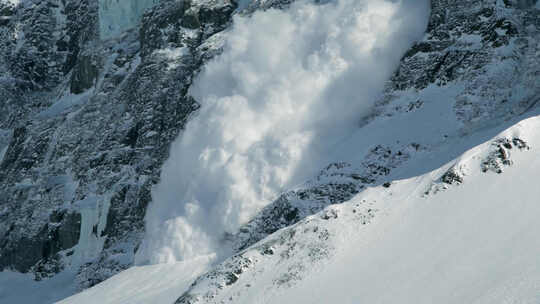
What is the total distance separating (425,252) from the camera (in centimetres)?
3183

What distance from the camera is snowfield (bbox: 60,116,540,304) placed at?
2931cm

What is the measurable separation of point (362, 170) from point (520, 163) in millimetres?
7430

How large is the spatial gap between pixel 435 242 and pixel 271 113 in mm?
15483

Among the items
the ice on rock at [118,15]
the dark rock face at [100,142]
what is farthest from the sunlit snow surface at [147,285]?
the ice on rock at [118,15]

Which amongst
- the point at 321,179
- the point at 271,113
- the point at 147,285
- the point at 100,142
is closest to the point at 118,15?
the point at 100,142

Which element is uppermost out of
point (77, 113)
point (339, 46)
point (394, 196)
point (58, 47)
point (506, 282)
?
point (58, 47)

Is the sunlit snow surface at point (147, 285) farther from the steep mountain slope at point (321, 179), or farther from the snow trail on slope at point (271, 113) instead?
the snow trail on slope at point (271, 113)

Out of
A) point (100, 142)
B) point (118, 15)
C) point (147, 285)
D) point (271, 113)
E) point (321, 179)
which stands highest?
point (118, 15)

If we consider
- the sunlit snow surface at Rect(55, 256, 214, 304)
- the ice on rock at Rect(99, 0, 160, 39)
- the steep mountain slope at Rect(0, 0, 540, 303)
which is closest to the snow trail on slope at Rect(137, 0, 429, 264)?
the sunlit snow surface at Rect(55, 256, 214, 304)

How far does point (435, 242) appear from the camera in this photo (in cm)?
3212

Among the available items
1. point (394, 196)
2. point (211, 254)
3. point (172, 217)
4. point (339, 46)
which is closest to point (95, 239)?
point (172, 217)

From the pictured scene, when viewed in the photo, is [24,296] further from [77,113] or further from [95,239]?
[77,113]

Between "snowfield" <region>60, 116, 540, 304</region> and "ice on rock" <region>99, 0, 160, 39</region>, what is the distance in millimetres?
32158

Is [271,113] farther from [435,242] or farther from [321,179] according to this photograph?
[435,242]
